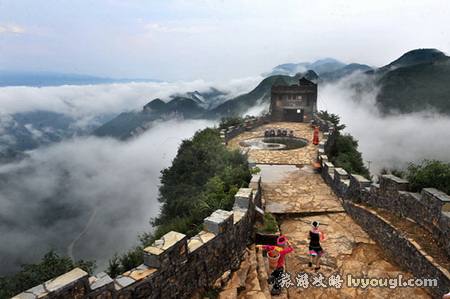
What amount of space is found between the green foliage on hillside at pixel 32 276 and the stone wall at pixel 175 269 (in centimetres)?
178

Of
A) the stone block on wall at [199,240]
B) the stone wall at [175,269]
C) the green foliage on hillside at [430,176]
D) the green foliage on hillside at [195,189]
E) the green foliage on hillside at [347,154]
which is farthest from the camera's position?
the green foliage on hillside at [347,154]

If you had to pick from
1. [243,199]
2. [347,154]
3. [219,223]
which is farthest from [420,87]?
[219,223]

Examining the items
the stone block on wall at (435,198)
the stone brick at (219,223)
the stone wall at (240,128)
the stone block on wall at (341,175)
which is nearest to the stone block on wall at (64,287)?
the stone brick at (219,223)

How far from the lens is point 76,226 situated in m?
71.0

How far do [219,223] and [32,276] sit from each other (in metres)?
3.48

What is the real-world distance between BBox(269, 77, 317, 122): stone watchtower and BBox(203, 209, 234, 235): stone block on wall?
24465 mm

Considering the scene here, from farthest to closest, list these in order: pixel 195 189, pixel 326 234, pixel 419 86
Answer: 1. pixel 419 86
2. pixel 195 189
3. pixel 326 234

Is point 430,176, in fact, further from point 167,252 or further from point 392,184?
point 167,252

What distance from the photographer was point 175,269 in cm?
479

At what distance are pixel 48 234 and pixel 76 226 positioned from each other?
7858 millimetres

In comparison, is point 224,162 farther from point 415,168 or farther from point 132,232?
point 132,232

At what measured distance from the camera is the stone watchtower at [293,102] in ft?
97.2

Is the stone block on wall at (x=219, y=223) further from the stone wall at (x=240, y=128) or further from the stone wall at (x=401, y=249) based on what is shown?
the stone wall at (x=240, y=128)

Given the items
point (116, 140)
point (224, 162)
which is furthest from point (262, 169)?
point (116, 140)
